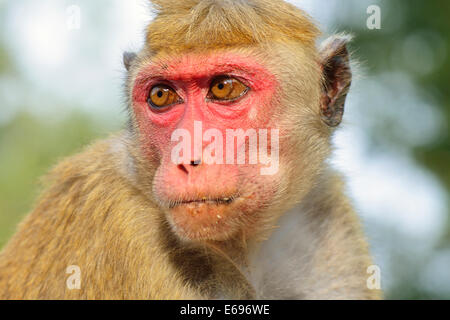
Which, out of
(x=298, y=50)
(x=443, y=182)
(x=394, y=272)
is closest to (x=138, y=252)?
(x=298, y=50)

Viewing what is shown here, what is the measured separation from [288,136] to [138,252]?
1605 mm

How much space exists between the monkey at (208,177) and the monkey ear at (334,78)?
1cm

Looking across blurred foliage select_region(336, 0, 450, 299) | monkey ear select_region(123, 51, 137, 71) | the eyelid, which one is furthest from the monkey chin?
blurred foliage select_region(336, 0, 450, 299)

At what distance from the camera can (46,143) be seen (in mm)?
17453

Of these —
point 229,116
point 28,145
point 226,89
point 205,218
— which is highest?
point 28,145

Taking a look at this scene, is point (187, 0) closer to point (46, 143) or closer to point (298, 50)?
point (298, 50)

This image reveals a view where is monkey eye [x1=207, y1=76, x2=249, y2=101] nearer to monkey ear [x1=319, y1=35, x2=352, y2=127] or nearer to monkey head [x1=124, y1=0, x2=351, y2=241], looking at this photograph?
monkey head [x1=124, y1=0, x2=351, y2=241]

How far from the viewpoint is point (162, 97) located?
16.4ft

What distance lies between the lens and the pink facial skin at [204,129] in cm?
430

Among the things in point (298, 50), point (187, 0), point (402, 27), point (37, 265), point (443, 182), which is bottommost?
point (37, 265)

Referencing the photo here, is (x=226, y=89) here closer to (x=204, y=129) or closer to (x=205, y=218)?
(x=204, y=129)

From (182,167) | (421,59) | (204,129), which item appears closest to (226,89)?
(204,129)

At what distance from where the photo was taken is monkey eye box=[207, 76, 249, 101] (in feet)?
15.8

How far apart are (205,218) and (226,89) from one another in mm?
1158
